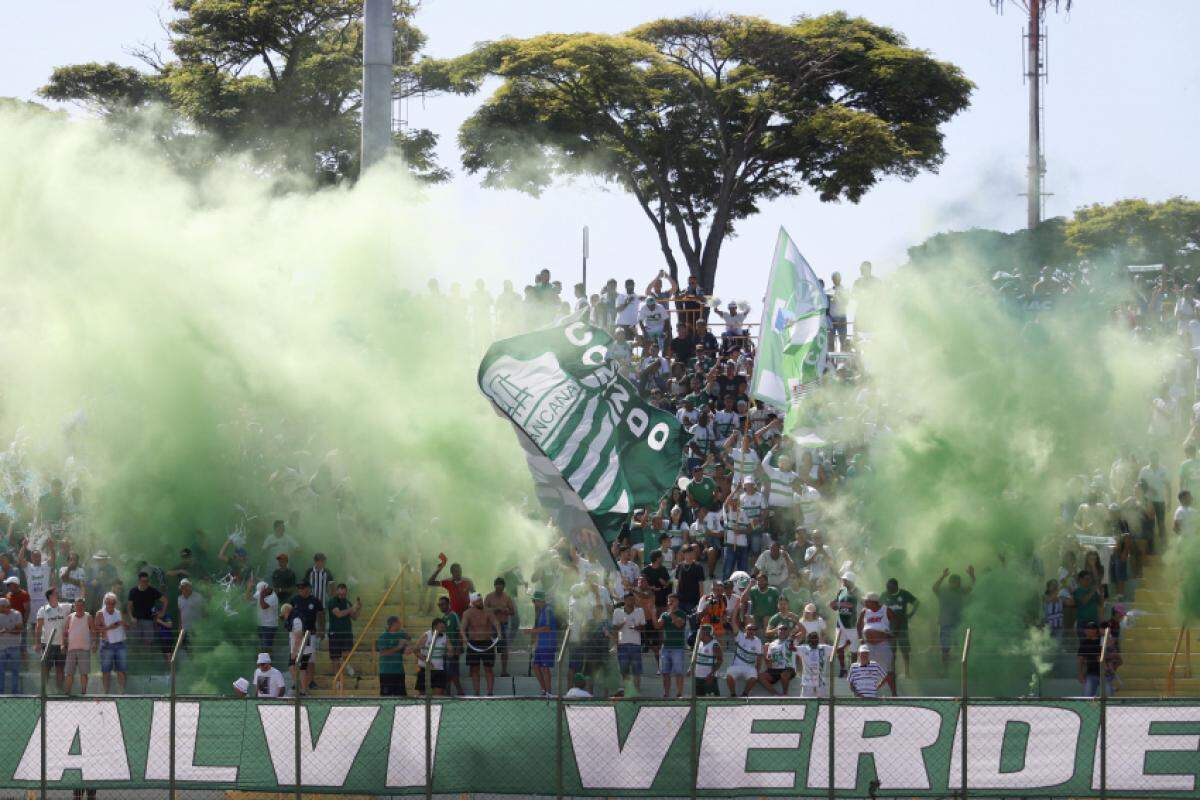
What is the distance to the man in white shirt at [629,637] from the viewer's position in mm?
17578

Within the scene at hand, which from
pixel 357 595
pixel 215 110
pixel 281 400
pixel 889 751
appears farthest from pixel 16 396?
pixel 215 110

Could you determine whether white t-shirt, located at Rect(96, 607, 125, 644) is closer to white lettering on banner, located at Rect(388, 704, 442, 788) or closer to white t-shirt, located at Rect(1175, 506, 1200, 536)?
white lettering on banner, located at Rect(388, 704, 442, 788)

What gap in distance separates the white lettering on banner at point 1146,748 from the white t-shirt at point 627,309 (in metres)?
16.0

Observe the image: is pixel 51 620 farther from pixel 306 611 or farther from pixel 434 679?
pixel 434 679

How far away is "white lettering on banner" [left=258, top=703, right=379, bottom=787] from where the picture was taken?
1512 centimetres

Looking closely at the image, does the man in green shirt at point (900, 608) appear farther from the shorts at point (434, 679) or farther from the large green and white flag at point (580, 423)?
the shorts at point (434, 679)

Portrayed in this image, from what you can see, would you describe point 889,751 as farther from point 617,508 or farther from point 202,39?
point 202,39

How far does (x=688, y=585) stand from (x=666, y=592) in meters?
0.28

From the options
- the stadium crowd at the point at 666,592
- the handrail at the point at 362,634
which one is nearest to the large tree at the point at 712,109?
the stadium crowd at the point at 666,592

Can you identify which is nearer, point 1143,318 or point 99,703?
point 99,703

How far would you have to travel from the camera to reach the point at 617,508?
61.6ft

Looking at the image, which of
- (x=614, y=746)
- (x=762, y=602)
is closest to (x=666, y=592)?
(x=762, y=602)

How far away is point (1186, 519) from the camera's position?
68.4ft

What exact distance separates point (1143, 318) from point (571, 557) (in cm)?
1172
